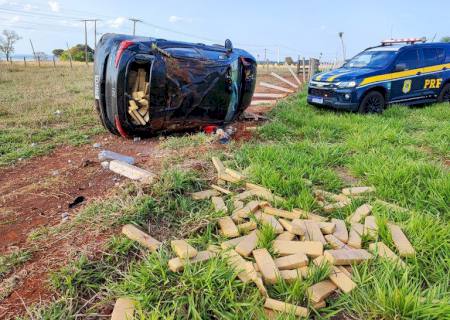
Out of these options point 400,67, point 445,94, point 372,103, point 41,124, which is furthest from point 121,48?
point 445,94

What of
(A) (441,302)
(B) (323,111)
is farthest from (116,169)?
(B) (323,111)

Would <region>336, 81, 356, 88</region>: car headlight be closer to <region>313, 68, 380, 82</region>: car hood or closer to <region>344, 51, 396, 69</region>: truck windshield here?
<region>313, 68, 380, 82</region>: car hood

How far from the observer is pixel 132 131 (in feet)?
16.4

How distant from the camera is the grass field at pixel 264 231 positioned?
1794 millimetres

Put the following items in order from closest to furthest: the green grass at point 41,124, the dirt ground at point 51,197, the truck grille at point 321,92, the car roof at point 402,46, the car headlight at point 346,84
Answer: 1. the dirt ground at point 51,197
2. the green grass at point 41,124
3. the car headlight at point 346,84
4. the truck grille at point 321,92
5. the car roof at point 402,46

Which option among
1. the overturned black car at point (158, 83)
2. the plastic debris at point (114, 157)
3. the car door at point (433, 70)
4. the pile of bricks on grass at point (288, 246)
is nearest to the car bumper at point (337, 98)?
the car door at point (433, 70)

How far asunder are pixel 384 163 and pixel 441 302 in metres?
2.32

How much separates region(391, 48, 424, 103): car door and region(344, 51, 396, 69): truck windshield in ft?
0.71

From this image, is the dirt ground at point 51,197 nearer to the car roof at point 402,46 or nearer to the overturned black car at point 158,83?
the overturned black car at point 158,83

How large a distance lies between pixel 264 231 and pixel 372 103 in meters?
5.98

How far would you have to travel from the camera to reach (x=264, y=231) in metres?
2.36

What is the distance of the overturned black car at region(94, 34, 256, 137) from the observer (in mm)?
4516

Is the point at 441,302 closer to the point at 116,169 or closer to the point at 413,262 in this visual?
the point at 413,262

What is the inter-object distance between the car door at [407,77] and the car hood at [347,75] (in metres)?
0.67
